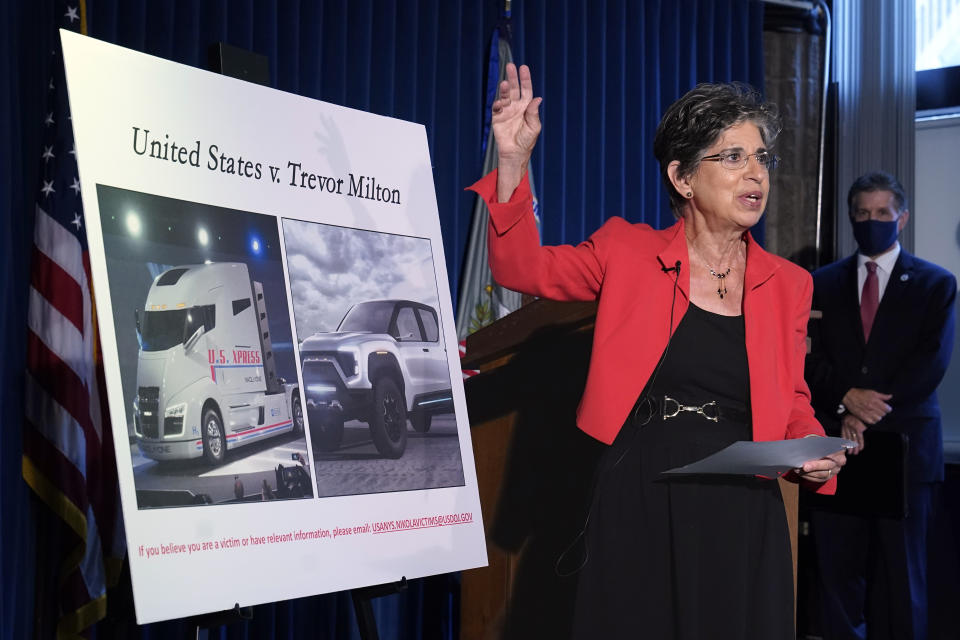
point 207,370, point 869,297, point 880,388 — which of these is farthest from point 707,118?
point 869,297

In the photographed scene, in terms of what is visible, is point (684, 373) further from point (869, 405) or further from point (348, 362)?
point (869, 405)

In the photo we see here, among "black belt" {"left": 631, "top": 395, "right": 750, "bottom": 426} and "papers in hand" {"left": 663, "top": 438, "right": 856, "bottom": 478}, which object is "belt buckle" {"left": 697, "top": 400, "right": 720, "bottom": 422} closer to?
"black belt" {"left": 631, "top": 395, "right": 750, "bottom": 426}

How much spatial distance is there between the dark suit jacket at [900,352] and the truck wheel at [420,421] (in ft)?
7.94

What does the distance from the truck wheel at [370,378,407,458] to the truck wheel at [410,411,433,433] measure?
0.02 meters

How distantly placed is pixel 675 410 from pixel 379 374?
64cm

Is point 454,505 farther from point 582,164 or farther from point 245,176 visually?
point 582,164

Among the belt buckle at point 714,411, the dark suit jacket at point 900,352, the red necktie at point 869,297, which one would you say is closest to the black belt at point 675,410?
the belt buckle at point 714,411

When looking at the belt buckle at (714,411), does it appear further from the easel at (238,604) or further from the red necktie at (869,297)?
the red necktie at (869,297)

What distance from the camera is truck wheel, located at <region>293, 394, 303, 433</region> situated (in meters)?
1.86

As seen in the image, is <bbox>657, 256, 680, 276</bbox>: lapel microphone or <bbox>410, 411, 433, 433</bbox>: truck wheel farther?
<bbox>410, 411, 433, 433</bbox>: truck wheel

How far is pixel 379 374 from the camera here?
2.03 metres

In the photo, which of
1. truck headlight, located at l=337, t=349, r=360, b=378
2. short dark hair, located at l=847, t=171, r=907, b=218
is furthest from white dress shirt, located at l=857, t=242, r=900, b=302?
truck headlight, located at l=337, t=349, r=360, b=378

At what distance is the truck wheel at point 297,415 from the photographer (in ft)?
6.11

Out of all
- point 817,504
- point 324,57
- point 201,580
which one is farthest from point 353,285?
point 817,504
